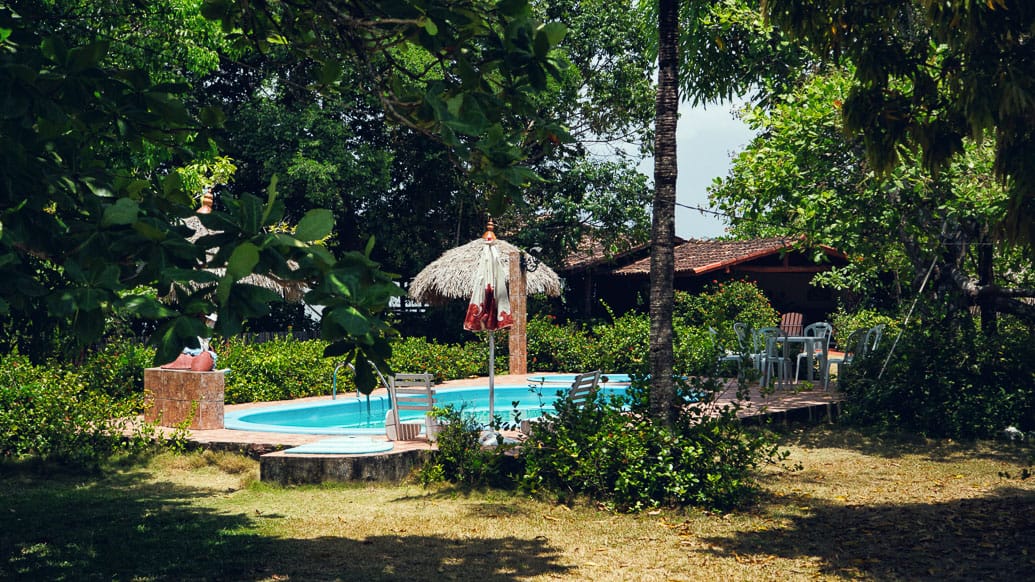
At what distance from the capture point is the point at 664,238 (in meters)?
8.86

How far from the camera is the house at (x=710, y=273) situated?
28172 mm

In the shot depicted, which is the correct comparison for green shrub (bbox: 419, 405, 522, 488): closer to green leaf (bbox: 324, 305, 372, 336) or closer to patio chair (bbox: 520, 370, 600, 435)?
patio chair (bbox: 520, 370, 600, 435)

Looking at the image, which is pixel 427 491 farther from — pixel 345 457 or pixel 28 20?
pixel 28 20

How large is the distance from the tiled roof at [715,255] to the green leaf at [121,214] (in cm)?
2411

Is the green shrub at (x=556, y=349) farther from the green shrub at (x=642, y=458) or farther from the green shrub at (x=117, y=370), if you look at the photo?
the green shrub at (x=642, y=458)

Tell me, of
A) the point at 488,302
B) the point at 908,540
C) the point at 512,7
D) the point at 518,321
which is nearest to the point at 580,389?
the point at 488,302


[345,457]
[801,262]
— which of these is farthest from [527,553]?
[801,262]

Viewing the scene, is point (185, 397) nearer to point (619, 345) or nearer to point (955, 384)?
point (955, 384)

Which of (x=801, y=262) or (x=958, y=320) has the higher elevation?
(x=801, y=262)

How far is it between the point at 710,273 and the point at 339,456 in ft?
71.2

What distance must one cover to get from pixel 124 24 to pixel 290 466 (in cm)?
560

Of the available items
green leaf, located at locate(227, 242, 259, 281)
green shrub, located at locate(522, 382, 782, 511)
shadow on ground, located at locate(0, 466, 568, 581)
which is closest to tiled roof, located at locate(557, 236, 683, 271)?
green shrub, located at locate(522, 382, 782, 511)

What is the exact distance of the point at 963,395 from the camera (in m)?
12.3

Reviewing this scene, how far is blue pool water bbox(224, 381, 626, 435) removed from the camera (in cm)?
1331
